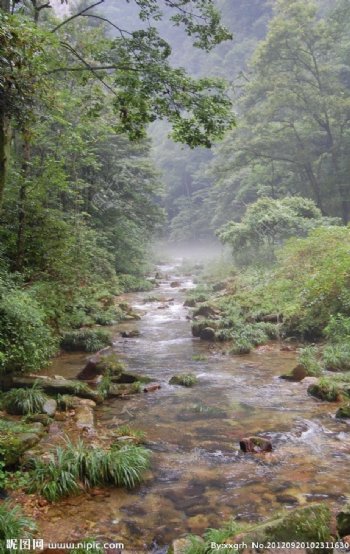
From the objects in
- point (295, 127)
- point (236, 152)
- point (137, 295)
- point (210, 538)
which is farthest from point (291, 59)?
point (210, 538)

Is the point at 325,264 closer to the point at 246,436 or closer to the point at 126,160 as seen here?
the point at 246,436

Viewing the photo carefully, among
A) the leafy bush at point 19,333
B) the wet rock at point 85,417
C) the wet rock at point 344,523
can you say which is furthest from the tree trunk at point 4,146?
the wet rock at point 344,523

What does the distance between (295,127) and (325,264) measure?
781 inches

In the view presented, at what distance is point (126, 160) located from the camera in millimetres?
25391

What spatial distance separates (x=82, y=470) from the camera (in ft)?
16.1

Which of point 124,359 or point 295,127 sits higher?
point 295,127

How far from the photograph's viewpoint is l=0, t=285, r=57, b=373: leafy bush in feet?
23.4

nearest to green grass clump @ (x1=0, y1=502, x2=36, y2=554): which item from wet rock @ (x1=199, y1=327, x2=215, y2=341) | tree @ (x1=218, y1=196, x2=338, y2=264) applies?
wet rock @ (x1=199, y1=327, x2=215, y2=341)

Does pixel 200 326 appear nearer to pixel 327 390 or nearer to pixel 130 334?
pixel 130 334

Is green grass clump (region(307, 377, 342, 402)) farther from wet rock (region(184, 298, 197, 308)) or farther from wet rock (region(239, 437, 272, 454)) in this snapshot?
wet rock (region(184, 298, 197, 308))

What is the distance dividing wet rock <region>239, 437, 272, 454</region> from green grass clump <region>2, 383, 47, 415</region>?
11.1 feet

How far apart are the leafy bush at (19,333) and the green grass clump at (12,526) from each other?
10.9 feet

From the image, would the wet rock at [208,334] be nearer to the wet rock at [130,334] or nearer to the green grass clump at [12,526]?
the wet rock at [130,334]

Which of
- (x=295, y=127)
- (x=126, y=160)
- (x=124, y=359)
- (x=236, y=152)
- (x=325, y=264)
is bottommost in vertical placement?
(x=124, y=359)
